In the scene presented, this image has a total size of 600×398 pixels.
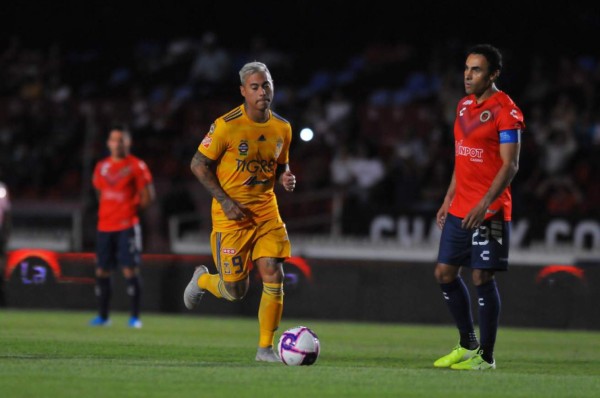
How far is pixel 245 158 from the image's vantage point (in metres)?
9.44

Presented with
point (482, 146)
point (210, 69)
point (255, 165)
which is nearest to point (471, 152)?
point (482, 146)

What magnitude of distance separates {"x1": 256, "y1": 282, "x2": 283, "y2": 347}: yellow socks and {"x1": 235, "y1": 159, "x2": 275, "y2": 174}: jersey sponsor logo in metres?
0.86

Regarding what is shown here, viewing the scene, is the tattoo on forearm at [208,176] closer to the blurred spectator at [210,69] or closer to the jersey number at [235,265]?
the jersey number at [235,265]

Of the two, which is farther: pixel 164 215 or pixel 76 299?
pixel 164 215

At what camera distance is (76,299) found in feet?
57.8

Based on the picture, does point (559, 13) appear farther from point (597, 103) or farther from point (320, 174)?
point (320, 174)

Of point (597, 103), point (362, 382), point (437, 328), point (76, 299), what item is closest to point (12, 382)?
point (362, 382)

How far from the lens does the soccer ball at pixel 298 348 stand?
8.82 metres

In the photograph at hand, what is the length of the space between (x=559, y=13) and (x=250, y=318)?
32.1 feet

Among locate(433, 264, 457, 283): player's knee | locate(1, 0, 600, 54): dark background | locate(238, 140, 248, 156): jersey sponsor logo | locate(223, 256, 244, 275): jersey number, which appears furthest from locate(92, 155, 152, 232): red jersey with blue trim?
locate(1, 0, 600, 54): dark background

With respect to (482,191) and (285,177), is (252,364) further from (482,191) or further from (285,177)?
(482,191)

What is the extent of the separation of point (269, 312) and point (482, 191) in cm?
180

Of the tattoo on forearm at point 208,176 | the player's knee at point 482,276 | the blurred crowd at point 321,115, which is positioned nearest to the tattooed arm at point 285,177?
the tattoo on forearm at point 208,176

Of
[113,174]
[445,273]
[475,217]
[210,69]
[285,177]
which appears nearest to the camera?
[475,217]
